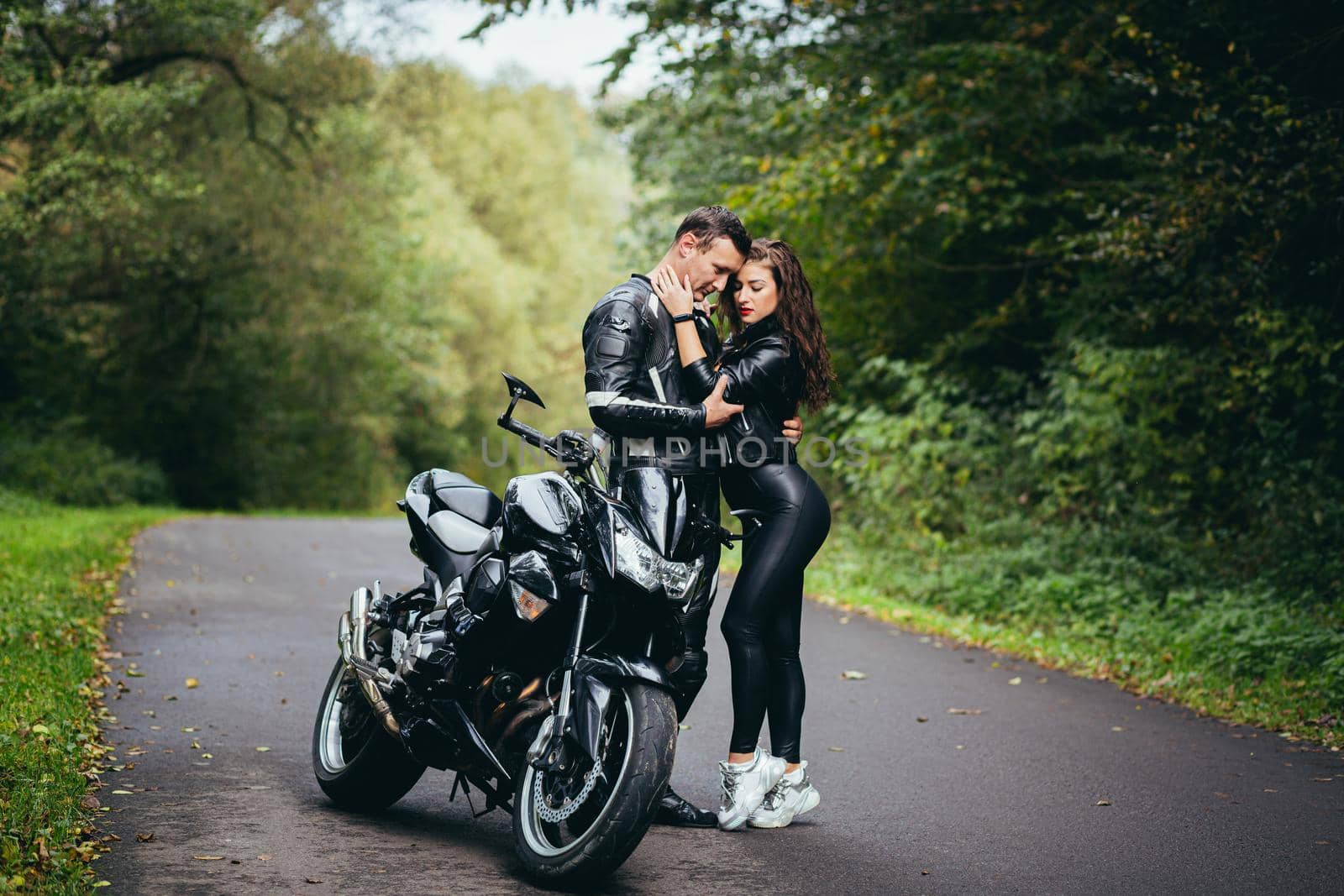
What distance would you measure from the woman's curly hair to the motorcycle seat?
1.18 metres

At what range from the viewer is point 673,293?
16.7ft

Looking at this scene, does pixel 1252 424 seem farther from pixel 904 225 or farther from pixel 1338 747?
pixel 1338 747

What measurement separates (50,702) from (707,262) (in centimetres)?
378

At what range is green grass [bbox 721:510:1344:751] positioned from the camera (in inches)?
314

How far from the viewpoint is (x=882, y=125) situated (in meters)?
13.0

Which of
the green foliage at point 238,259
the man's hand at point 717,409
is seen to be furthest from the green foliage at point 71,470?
the man's hand at point 717,409

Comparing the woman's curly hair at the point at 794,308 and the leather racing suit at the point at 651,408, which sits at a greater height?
the woman's curly hair at the point at 794,308

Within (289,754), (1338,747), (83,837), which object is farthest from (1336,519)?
(83,837)

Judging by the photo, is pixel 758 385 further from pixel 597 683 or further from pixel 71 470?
pixel 71 470

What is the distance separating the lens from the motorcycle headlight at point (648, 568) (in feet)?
14.0

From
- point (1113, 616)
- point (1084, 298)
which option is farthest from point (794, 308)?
point (1084, 298)

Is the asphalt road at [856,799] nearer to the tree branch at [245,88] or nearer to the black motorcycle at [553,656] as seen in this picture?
the black motorcycle at [553,656]

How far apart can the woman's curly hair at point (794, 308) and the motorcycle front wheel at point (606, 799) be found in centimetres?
168

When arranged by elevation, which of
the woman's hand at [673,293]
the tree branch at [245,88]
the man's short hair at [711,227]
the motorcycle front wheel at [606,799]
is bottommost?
the motorcycle front wheel at [606,799]
